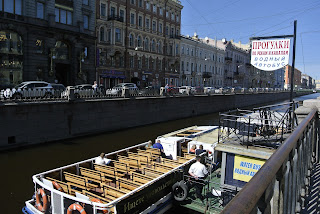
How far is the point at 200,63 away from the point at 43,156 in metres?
49.9

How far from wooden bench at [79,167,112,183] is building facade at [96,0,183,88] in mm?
27742

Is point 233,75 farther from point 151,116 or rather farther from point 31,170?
point 31,170

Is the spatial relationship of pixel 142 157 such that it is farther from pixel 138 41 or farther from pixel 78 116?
pixel 138 41

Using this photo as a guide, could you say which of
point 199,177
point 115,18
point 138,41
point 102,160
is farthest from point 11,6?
point 199,177

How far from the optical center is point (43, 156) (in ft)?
55.8

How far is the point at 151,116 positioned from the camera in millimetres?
30625

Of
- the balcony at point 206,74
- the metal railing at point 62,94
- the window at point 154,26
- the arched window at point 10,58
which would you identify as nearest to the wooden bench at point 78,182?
the metal railing at point 62,94

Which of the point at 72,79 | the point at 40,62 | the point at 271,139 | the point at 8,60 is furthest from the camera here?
the point at 72,79

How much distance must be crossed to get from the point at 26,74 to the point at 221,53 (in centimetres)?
5376

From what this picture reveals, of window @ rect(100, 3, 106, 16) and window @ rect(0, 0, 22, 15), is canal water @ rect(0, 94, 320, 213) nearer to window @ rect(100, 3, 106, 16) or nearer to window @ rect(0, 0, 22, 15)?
window @ rect(0, 0, 22, 15)

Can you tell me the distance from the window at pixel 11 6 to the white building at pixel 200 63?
33.0 metres

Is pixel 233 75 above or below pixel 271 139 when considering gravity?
above

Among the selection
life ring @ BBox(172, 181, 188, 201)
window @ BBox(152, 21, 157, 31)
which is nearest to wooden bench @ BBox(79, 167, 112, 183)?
life ring @ BBox(172, 181, 188, 201)

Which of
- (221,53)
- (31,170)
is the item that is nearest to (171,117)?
(31,170)
